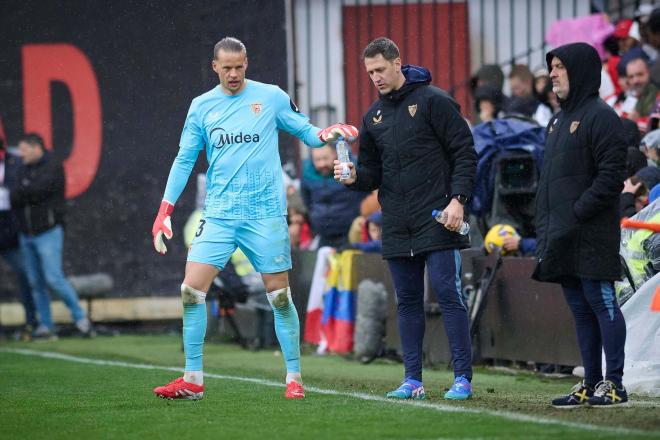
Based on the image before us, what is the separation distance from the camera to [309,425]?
6.63m

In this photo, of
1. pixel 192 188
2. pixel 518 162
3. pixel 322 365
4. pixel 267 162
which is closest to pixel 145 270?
pixel 192 188

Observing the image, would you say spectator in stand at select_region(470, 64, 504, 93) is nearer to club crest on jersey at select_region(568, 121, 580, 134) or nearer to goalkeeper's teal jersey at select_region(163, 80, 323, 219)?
goalkeeper's teal jersey at select_region(163, 80, 323, 219)

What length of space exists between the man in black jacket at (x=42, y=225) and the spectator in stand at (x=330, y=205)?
3491 millimetres

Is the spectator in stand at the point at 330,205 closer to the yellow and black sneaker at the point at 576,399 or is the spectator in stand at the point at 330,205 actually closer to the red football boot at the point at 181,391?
the red football boot at the point at 181,391

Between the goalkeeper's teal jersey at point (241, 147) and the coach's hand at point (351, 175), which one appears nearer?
the coach's hand at point (351, 175)

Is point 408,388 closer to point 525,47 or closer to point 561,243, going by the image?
point 561,243

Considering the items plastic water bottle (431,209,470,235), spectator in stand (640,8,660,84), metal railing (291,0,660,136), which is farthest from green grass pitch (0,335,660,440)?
metal railing (291,0,660,136)

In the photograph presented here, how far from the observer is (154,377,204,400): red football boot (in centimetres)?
800

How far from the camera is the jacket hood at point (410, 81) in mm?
7984

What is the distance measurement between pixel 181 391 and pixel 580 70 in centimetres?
306

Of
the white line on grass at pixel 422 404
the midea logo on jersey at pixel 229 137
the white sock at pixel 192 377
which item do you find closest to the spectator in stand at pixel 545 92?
the white line on grass at pixel 422 404

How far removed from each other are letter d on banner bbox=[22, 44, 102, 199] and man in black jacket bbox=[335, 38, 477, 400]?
882 cm

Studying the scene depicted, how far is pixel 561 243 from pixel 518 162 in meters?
3.91

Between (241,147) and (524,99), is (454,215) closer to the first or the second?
(241,147)
